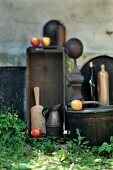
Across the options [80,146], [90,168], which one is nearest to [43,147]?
[80,146]

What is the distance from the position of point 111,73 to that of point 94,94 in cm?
53

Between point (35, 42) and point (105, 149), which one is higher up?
point (35, 42)

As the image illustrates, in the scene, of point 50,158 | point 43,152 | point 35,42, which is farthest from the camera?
point 35,42

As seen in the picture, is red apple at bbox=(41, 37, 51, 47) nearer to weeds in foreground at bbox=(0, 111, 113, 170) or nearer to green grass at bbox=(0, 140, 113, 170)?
weeds in foreground at bbox=(0, 111, 113, 170)

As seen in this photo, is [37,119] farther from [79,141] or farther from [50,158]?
[50,158]

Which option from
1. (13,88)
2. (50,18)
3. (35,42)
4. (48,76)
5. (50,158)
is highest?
(50,18)

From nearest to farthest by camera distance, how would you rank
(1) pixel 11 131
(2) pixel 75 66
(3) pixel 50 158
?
(3) pixel 50 158 < (1) pixel 11 131 < (2) pixel 75 66

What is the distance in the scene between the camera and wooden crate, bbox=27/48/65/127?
655cm

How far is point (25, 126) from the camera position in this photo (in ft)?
19.9

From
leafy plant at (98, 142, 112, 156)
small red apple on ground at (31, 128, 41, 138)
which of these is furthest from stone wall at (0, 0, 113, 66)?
leafy plant at (98, 142, 112, 156)

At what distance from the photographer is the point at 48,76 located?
6609 mm

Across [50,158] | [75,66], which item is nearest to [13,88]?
[75,66]

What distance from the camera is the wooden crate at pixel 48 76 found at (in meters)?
6.55

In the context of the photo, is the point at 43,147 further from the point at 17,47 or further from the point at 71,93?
the point at 17,47
